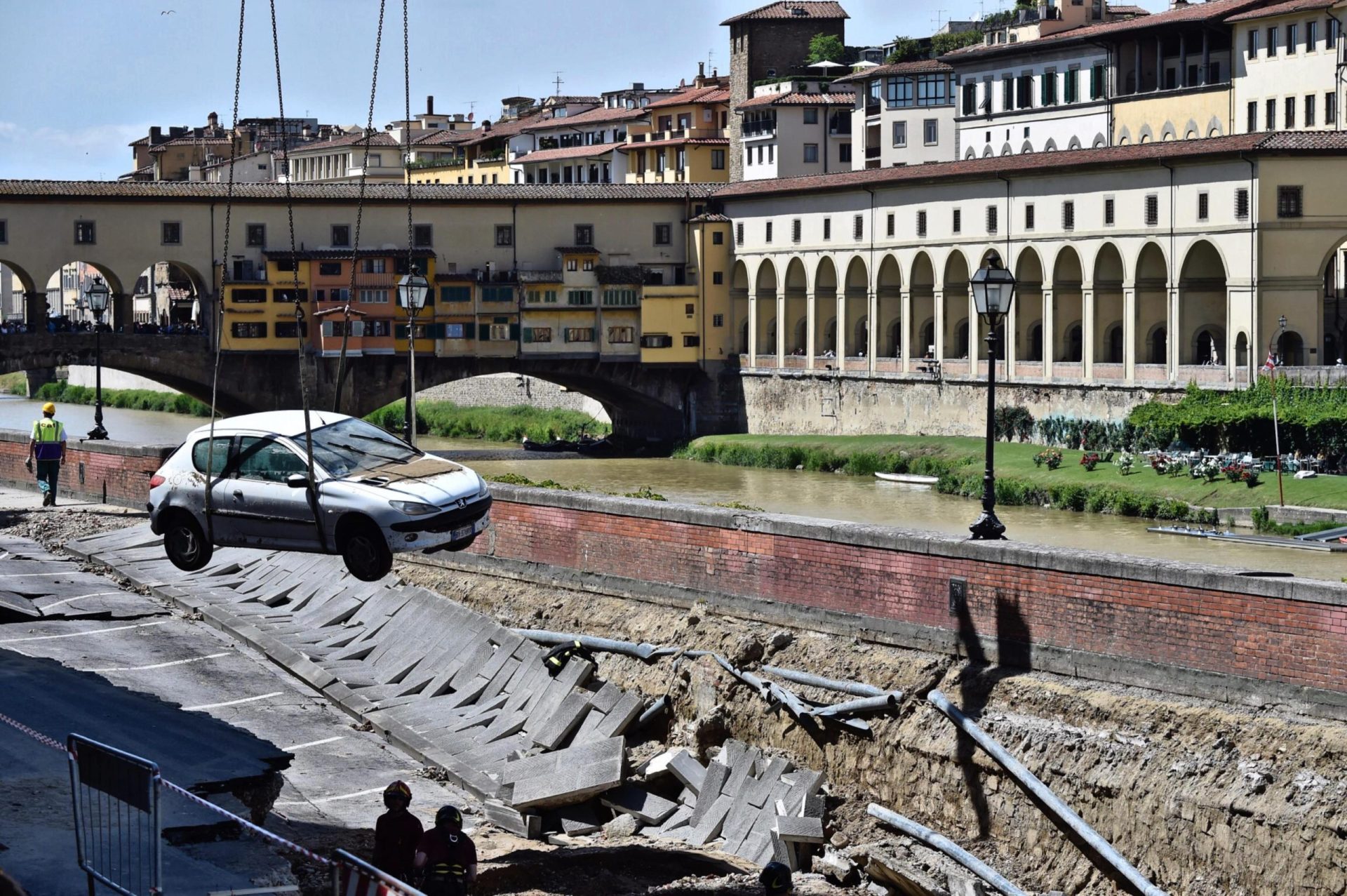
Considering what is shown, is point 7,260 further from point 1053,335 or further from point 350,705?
point 350,705

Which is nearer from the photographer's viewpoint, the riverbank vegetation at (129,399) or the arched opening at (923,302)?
the arched opening at (923,302)

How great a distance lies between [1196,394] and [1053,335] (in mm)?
7155

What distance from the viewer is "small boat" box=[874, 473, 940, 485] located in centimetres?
5047

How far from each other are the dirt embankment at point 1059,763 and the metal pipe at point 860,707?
4.4 inches

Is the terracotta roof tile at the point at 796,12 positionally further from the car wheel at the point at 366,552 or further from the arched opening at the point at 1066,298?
the car wheel at the point at 366,552

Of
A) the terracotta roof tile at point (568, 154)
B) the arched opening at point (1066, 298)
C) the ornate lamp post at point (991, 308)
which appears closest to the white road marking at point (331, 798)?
the ornate lamp post at point (991, 308)

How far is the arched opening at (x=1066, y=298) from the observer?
54.2 metres

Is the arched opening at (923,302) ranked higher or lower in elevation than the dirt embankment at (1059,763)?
higher

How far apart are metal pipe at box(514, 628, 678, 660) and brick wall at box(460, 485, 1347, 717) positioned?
2.25ft

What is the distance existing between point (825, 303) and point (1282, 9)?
1610 centimetres

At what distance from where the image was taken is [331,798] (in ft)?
54.3

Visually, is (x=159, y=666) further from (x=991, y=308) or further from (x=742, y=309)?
(x=742, y=309)

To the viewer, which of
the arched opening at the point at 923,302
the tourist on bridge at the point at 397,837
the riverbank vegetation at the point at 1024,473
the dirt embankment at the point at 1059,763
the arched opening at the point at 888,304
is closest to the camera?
the tourist on bridge at the point at 397,837

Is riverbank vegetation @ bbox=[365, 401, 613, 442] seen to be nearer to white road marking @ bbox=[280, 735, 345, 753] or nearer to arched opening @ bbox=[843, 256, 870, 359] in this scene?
arched opening @ bbox=[843, 256, 870, 359]
